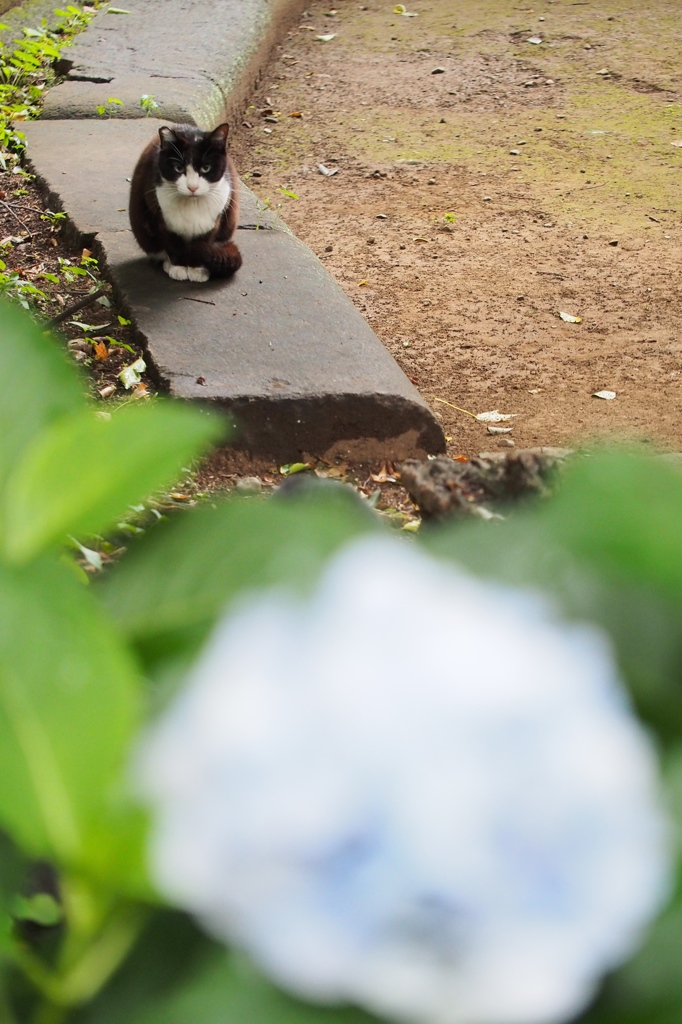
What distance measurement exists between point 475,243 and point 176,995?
4795 millimetres

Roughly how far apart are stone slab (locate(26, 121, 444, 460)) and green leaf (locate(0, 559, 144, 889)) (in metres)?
2.65

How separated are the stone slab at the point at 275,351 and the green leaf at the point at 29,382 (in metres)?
2.54

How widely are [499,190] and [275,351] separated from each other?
2550 mm

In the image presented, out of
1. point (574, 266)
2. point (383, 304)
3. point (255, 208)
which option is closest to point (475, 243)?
point (574, 266)

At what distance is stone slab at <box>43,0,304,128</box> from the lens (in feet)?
16.4

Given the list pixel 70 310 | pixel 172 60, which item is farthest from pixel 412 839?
pixel 172 60

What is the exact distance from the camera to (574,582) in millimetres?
278

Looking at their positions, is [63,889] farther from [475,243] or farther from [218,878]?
[475,243]

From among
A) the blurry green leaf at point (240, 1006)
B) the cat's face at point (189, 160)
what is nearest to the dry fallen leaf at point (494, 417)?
the cat's face at point (189, 160)

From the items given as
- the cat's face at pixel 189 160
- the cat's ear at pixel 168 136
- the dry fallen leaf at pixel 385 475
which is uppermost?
the cat's ear at pixel 168 136

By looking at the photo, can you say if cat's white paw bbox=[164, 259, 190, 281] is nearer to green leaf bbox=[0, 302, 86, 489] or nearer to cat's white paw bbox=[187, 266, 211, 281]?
cat's white paw bbox=[187, 266, 211, 281]

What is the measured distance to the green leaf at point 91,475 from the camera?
27cm

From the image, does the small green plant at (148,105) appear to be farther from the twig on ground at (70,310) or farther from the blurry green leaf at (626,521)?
the blurry green leaf at (626,521)

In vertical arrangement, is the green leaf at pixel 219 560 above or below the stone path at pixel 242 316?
above
